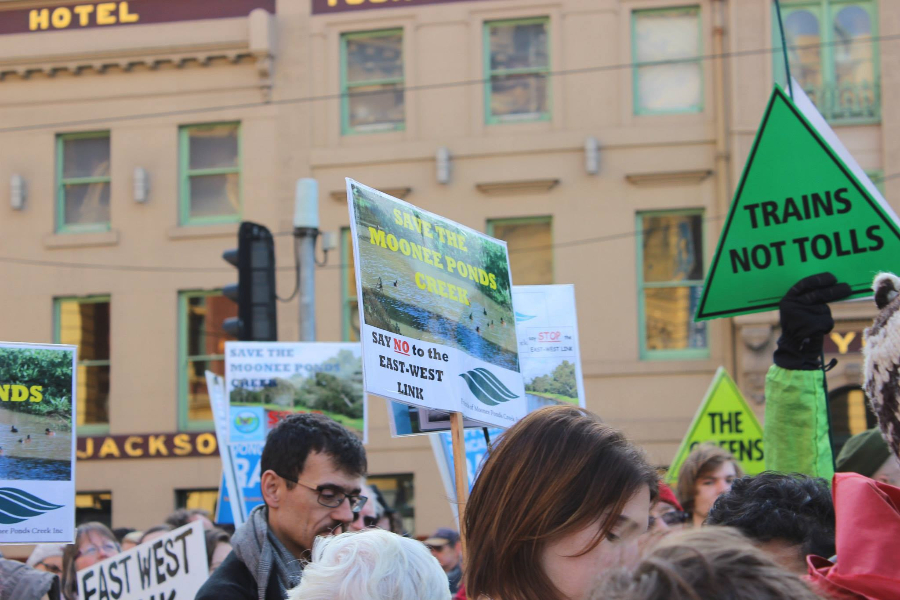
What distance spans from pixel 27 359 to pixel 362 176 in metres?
11.2

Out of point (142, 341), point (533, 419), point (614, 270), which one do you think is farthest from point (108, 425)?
point (533, 419)

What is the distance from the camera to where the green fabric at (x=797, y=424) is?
312 cm

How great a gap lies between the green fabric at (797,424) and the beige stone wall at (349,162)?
36.6 feet

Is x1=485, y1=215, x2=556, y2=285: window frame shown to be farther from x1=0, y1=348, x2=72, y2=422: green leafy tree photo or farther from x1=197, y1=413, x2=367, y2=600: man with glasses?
x1=197, y1=413, x2=367, y2=600: man with glasses

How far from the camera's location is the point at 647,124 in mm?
14883

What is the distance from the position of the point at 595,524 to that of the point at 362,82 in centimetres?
1404

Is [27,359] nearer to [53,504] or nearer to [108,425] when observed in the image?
[53,504]

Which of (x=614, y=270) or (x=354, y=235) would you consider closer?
(x=354, y=235)

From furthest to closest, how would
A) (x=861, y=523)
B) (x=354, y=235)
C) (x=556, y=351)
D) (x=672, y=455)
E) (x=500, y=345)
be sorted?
(x=672, y=455), (x=556, y=351), (x=500, y=345), (x=354, y=235), (x=861, y=523)

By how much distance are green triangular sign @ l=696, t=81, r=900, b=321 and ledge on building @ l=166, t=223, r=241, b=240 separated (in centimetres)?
1223

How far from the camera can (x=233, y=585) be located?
3191mm

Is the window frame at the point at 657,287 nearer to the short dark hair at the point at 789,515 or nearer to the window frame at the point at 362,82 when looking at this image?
the window frame at the point at 362,82

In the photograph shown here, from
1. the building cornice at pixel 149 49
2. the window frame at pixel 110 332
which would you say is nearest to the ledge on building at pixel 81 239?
the window frame at pixel 110 332

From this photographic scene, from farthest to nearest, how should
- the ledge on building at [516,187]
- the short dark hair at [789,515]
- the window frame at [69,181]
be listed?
the window frame at [69,181], the ledge on building at [516,187], the short dark hair at [789,515]
